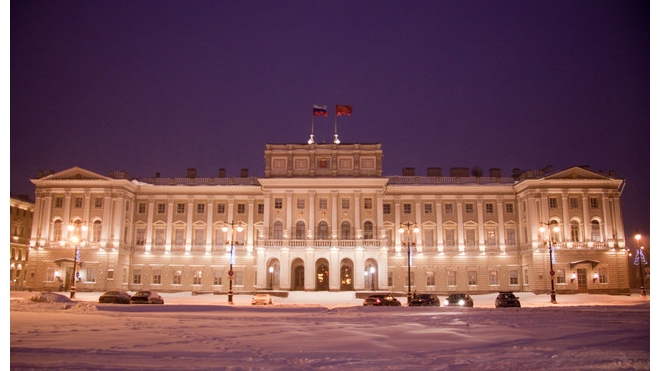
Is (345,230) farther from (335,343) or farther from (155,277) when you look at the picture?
(335,343)

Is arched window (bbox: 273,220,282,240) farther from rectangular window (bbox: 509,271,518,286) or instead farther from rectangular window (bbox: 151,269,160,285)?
rectangular window (bbox: 509,271,518,286)

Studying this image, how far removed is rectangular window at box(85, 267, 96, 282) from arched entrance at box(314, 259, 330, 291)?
24.0m

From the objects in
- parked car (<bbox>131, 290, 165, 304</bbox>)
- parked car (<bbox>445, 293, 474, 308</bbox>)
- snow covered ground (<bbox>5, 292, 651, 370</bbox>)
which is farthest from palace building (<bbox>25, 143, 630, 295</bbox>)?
snow covered ground (<bbox>5, 292, 651, 370</bbox>)

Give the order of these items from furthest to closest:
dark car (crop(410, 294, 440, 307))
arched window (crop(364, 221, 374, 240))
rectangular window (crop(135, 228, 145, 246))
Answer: rectangular window (crop(135, 228, 145, 246))
arched window (crop(364, 221, 374, 240))
dark car (crop(410, 294, 440, 307))

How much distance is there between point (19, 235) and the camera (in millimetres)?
79375

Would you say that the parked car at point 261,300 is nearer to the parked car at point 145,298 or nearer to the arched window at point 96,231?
the parked car at point 145,298

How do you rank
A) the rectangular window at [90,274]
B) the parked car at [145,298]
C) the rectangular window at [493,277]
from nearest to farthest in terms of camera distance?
the parked car at [145,298], the rectangular window at [90,274], the rectangular window at [493,277]

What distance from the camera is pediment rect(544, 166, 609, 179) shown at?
60781mm

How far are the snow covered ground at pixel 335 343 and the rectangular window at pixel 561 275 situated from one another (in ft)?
110

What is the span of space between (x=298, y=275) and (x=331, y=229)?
6105mm

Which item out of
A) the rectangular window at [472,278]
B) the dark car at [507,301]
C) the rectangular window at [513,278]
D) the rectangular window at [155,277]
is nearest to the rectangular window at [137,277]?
the rectangular window at [155,277]

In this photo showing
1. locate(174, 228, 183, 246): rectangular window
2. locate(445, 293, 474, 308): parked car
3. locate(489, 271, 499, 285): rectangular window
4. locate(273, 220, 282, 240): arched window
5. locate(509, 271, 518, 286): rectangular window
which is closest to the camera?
locate(445, 293, 474, 308): parked car

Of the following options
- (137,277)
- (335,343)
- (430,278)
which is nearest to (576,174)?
(430,278)

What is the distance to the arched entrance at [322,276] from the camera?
198 feet
